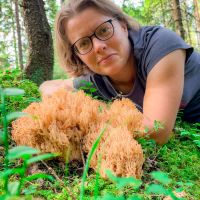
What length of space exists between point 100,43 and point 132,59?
0.66 meters

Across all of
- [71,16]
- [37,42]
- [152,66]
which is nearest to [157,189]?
[152,66]

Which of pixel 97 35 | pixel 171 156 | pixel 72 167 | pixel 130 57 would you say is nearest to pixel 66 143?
pixel 72 167

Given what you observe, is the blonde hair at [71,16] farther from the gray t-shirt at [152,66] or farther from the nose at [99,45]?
the nose at [99,45]

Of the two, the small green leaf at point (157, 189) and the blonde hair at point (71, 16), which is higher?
the blonde hair at point (71, 16)

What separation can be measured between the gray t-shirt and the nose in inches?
20.4

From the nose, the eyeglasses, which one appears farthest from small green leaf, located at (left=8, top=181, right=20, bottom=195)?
the eyeglasses

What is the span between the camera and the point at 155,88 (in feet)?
9.55

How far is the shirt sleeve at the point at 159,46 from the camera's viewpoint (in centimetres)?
311

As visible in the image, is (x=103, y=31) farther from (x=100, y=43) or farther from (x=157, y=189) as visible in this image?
(x=157, y=189)

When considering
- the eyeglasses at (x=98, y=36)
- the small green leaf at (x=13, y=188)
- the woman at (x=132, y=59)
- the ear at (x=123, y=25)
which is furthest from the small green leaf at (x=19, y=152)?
the ear at (x=123, y=25)

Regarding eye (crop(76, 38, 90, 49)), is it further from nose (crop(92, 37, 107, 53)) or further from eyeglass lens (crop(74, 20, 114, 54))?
nose (crop(92, 37, 107, 53))

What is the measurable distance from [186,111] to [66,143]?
208 cm

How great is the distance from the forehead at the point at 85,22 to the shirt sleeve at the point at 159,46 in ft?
1.93

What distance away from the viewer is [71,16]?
3.31 meters
